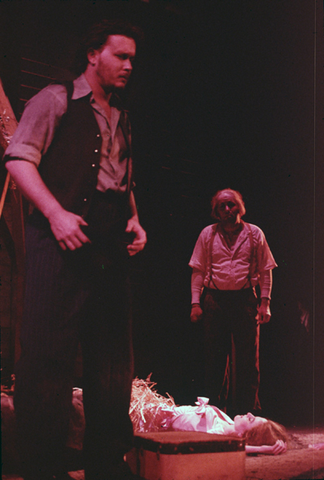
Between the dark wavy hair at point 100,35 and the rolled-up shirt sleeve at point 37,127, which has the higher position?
the dark wavy hair at point 100,35

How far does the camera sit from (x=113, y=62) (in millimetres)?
2326

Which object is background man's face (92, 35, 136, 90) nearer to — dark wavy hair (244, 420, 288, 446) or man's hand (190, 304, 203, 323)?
man's hand (190, 304, 203, 323)

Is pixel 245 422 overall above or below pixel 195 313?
below

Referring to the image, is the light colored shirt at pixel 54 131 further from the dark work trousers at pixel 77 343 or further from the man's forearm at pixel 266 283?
the man's forearm at pixel 266 283

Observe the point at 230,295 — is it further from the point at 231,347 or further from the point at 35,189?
the point at 35,189

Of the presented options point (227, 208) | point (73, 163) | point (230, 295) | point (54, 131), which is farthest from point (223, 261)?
point (54, 131)

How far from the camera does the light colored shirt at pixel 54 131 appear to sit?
6.89ft

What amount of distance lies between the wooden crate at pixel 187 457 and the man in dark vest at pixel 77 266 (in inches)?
7.7

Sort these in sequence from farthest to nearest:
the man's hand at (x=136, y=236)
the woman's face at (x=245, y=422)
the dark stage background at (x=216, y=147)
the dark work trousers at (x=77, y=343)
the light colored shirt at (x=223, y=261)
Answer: the light colored shirt at (x=223, y=261) < the woman's face at (x=245, y=422) < the dark stage background at (x=216, y=147) < the man's hand at (x=136, y=236) < the dark work trousers at (x=77, y=343)

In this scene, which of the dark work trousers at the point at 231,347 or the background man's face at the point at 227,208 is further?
the background man's face at the point at 227,208

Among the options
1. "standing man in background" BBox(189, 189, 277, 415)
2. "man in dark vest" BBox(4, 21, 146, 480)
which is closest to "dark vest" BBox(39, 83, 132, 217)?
"man in dark vest" BBox(4, 21, 146, 480)

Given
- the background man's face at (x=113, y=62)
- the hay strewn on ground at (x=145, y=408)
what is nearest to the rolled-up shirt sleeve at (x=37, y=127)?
the background man's face at (x=113, y=62)

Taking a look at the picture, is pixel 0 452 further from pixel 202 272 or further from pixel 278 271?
pixel 278 271

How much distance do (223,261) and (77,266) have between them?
1258mm
